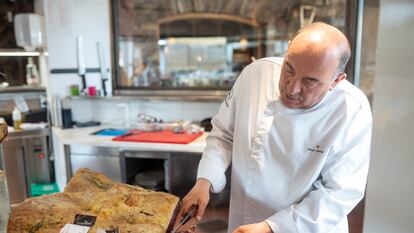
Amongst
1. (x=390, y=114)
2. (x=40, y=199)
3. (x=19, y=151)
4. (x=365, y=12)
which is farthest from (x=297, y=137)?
(x=19, y=151)

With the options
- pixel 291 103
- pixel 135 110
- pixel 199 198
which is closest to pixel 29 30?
pixel 135 110

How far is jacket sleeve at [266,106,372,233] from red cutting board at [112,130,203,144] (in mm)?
1207

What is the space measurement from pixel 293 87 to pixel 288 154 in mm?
240

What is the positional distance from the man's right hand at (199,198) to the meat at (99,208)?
13 centimetres

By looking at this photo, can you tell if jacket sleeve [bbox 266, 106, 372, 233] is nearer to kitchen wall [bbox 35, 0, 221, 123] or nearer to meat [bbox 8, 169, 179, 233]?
meat [bbox 8, 169, 179, 233]

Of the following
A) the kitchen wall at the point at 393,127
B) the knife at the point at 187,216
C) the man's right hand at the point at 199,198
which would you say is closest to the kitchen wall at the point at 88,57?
the kitchen wall at the point at 393,127

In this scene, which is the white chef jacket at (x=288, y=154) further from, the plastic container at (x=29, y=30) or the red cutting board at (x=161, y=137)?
the plastic container at (x=29, y=30)

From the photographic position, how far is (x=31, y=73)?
3023mm

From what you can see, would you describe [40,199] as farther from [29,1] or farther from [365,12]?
[29,1]

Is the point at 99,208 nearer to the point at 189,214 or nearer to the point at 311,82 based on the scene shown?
the point at 189,214

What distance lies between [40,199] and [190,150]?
128cm

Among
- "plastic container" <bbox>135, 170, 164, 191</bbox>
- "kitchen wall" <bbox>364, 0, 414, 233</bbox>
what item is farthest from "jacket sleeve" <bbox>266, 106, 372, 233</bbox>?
"plastic container" <bbox>135, 170, 164, 191</bbox>

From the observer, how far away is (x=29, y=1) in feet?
9.57

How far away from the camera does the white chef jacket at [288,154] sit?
89cm
